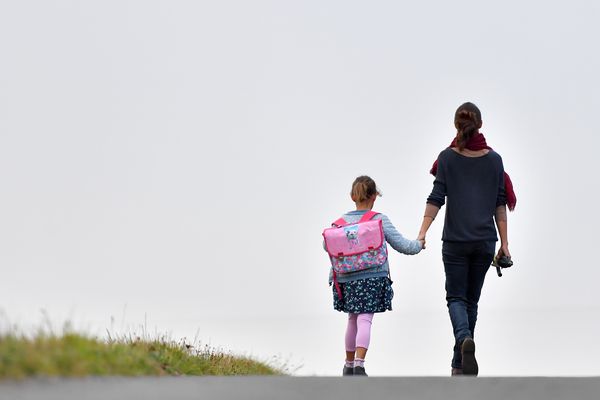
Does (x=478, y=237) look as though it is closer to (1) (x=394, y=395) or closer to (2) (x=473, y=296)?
(2) (x=473, y=296)

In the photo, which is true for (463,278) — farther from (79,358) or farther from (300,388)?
(79,358)

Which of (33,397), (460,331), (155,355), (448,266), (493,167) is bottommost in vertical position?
(33,397)

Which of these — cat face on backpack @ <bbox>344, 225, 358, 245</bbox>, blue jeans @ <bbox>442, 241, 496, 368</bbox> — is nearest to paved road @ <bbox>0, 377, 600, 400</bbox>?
blue jeans @ <bbox>442, 241, 496, 368</bbox>

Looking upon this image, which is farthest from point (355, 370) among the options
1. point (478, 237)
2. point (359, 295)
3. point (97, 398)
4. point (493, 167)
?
point (97, 398)

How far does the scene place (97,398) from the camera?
566 cm

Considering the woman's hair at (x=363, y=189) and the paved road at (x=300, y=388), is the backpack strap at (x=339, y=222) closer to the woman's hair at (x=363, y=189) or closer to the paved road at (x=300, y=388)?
the woman's hair at (x=363, y=189)

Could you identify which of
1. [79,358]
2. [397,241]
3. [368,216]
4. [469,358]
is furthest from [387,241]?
[79,358]

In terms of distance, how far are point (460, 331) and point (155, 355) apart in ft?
10.2

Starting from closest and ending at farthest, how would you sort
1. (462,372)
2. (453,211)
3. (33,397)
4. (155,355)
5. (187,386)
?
(33,397), (187,386), (155,355), (462,372), (453,211)

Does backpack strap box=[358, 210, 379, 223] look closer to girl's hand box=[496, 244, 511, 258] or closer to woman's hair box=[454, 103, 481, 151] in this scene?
woman's hair box=[454, 103, 481, 151]

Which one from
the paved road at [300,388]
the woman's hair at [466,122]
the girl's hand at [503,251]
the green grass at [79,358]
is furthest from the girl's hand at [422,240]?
the paved road at [300,388]

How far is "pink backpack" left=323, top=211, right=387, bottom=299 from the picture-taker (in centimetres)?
1030

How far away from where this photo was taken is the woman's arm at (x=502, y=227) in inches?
398

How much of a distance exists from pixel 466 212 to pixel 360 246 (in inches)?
45.0
